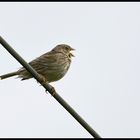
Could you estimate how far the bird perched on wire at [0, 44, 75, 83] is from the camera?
903cm

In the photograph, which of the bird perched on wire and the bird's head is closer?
the bird perched on wire

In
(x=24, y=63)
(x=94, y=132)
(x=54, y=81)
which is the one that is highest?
(x=24, y=63)

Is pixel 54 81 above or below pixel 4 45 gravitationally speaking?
below

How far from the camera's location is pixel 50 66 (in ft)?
31.2

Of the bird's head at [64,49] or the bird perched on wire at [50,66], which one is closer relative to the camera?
the bird perched on wire at [50,66]

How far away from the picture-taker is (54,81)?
916cm

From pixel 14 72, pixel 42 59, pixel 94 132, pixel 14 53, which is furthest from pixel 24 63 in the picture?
pixel 42 59

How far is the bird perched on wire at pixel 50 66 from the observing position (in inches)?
356

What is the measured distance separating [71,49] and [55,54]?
607mm

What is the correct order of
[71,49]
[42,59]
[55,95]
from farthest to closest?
1. [71,49]
2. [42,59]
3. [55,95]

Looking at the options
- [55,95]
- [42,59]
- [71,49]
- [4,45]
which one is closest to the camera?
[4,45]

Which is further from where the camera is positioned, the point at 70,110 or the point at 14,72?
the point at 14,72

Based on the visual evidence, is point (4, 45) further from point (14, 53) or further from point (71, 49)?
point (71, 49)

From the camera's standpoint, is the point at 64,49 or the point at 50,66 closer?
the point at 50,66
